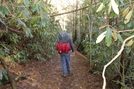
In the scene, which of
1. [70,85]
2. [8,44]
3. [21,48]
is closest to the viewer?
[70,85]

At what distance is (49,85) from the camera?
4332 mm

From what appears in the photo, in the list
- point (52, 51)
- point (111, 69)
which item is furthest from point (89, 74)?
point (52, 51)

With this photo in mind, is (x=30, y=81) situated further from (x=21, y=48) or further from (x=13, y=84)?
(x=21, y=48)

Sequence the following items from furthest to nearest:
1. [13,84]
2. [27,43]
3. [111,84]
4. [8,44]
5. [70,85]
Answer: [27,43]
[8,44]
[70,85]
[111,84]
[13,84]

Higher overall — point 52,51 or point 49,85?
point 52,51

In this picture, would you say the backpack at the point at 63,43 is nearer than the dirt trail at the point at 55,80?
No

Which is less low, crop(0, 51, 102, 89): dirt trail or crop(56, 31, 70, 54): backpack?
crop(56, 31, 70, 54): backpack

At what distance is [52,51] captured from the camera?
308 inches

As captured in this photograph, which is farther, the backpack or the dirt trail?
the backpack

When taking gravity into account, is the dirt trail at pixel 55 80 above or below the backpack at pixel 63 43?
below

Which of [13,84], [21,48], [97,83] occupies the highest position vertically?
[21,48]

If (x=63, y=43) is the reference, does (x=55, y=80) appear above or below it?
below

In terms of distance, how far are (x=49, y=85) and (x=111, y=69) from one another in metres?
2.35

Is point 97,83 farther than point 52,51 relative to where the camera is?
No
